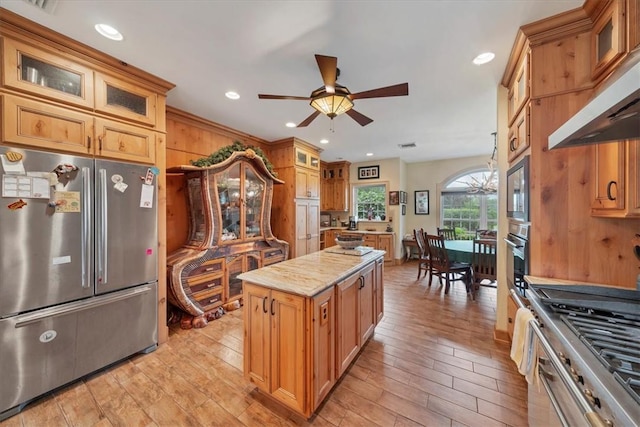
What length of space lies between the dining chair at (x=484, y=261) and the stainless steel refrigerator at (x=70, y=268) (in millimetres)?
4187

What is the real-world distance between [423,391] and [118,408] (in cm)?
225

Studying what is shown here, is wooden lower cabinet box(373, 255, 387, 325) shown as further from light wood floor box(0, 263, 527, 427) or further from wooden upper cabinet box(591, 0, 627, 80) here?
wooden upper cabinet box(591, 0, 627, 80)

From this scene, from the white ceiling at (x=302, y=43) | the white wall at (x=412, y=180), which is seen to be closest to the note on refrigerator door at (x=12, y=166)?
the white ceiling at (x=302, y=43)

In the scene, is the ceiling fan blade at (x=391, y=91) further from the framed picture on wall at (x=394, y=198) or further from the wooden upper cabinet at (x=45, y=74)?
the framed picture on wall at (x=394, y=198)

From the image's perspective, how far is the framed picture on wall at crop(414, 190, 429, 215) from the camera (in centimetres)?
639

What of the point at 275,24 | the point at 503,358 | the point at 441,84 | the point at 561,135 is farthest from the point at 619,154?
the point at 275,24

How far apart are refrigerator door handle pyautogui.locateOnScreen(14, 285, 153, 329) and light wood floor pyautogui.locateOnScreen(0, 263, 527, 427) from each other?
610mm

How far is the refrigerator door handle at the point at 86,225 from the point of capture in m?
1.91

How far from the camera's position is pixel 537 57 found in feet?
5.53

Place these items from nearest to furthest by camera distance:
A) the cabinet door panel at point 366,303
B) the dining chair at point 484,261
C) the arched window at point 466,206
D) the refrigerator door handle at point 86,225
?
1. the refrigerator door handle at point 86,225
2. the cabinet door panel at point 366,303
3. the dining chair at point 484,261
4. the arched window at point 466,206

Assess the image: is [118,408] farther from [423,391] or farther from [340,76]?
[340,76]

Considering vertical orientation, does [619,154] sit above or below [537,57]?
below

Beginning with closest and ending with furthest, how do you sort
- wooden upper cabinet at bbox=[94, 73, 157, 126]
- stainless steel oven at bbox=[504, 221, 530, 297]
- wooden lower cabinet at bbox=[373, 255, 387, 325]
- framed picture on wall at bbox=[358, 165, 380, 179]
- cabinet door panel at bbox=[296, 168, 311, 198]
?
stainless steel oven at bbox=[504, 221, 530, 297]
wooden upper cabinet at bbox=[94, 73, 157, 126]
wooden lower cabinet at bbox=[373, 255, 387, 325]
cabinet door panel at bbox=[296, 168, 311, 198]
framed picture on wall at bbox=[358, 165, 380, 179]

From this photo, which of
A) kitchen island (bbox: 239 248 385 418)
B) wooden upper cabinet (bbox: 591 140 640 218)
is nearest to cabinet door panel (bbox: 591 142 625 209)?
wooden upper cabinet (bbox: 591 140 640 218)
